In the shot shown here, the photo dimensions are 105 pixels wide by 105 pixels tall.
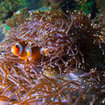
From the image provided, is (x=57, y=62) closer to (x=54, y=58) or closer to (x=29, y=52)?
(x=54, y=58)

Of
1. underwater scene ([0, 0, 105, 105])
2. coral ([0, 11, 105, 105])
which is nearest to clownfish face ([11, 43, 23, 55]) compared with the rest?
underwater scene ([0, 0, 105, 105])

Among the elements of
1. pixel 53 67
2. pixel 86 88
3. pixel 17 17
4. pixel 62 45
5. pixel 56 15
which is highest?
pixel 17 17

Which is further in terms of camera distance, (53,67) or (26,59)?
(26,59)

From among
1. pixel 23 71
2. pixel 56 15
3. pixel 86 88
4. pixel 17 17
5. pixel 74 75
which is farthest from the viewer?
pixel 17 17

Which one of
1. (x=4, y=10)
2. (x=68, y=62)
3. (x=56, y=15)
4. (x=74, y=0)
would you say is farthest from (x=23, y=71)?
(x=4, y=10)

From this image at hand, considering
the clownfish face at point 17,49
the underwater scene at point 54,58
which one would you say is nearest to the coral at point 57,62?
the underwater scene at point 54,58

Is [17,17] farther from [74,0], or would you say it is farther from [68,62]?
[68,62]

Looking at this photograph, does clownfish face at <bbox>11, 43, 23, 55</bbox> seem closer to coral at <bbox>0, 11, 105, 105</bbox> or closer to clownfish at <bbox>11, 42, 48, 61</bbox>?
clownfish at <bbox>11, 42, 48, 61</bbox>

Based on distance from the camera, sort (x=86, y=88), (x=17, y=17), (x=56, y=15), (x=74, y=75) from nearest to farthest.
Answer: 1. (x=86, y=88)
2. (x=74, y=75)
3. (x=56, y=15)
4. (x=17, y=17)

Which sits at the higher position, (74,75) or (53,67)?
(53,67)
